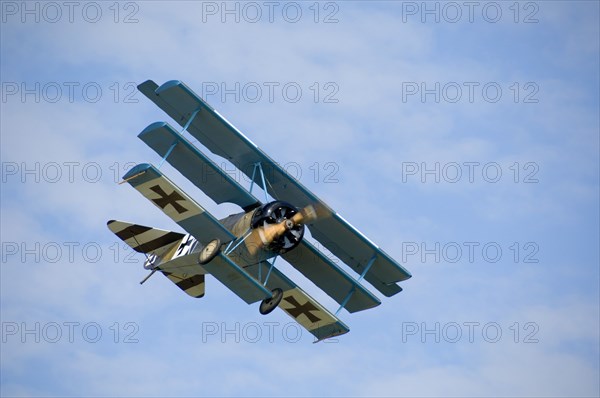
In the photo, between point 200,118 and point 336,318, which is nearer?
point 200,118

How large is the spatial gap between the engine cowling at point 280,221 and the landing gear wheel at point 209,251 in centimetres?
97

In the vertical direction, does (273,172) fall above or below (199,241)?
above

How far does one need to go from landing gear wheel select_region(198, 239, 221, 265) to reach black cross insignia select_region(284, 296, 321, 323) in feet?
11.1

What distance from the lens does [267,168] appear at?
90.5 ft

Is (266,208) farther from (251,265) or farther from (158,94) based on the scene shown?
(158,94)

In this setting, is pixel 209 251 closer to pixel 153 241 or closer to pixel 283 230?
pixel 283 230

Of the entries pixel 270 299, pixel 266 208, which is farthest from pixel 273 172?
pixel 270 299

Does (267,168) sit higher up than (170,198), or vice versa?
(267,168)

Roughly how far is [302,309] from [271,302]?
1654mm

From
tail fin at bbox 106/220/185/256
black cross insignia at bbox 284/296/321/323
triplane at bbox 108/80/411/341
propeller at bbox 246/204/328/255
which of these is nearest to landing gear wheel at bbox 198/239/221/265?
triplane at bbox 108/80/411/341

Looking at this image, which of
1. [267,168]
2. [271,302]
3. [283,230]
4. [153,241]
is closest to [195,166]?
[267,168]

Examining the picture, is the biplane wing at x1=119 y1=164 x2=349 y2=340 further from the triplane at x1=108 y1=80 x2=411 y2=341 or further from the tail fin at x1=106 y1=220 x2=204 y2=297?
the tail fin at x1=106 y1=220 x2=204 y2=297

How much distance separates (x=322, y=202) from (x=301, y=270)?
2326 mm

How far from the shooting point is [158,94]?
2717 cm
